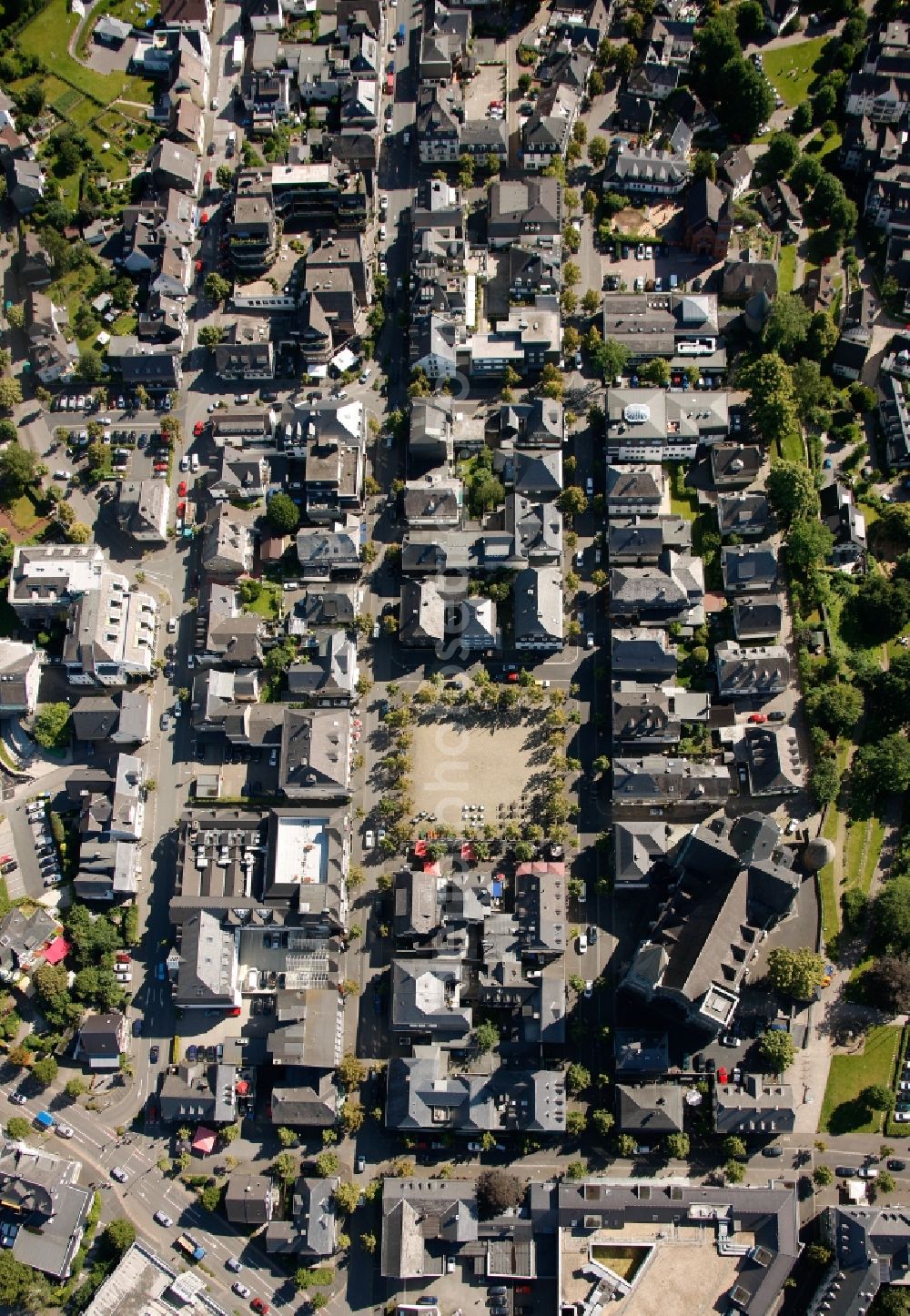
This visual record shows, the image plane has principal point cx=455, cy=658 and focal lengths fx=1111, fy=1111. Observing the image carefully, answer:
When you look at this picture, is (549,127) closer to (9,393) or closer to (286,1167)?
(9,393)

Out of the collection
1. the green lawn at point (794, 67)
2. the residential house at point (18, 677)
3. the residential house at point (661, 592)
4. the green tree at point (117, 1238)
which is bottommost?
the green tree at point (117, 1238)

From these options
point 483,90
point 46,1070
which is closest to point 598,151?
point 483,90

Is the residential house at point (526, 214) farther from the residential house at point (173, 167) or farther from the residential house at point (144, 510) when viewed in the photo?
the residential house at point (144, 510)

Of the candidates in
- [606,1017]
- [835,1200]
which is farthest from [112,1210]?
[835,1200]

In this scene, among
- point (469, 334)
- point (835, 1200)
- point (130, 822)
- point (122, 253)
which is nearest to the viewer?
point (835, 1200)

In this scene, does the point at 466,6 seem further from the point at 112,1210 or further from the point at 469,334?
the point at 112,1210

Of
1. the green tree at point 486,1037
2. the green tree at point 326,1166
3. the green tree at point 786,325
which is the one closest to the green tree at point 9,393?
the green tree at point 786,325
